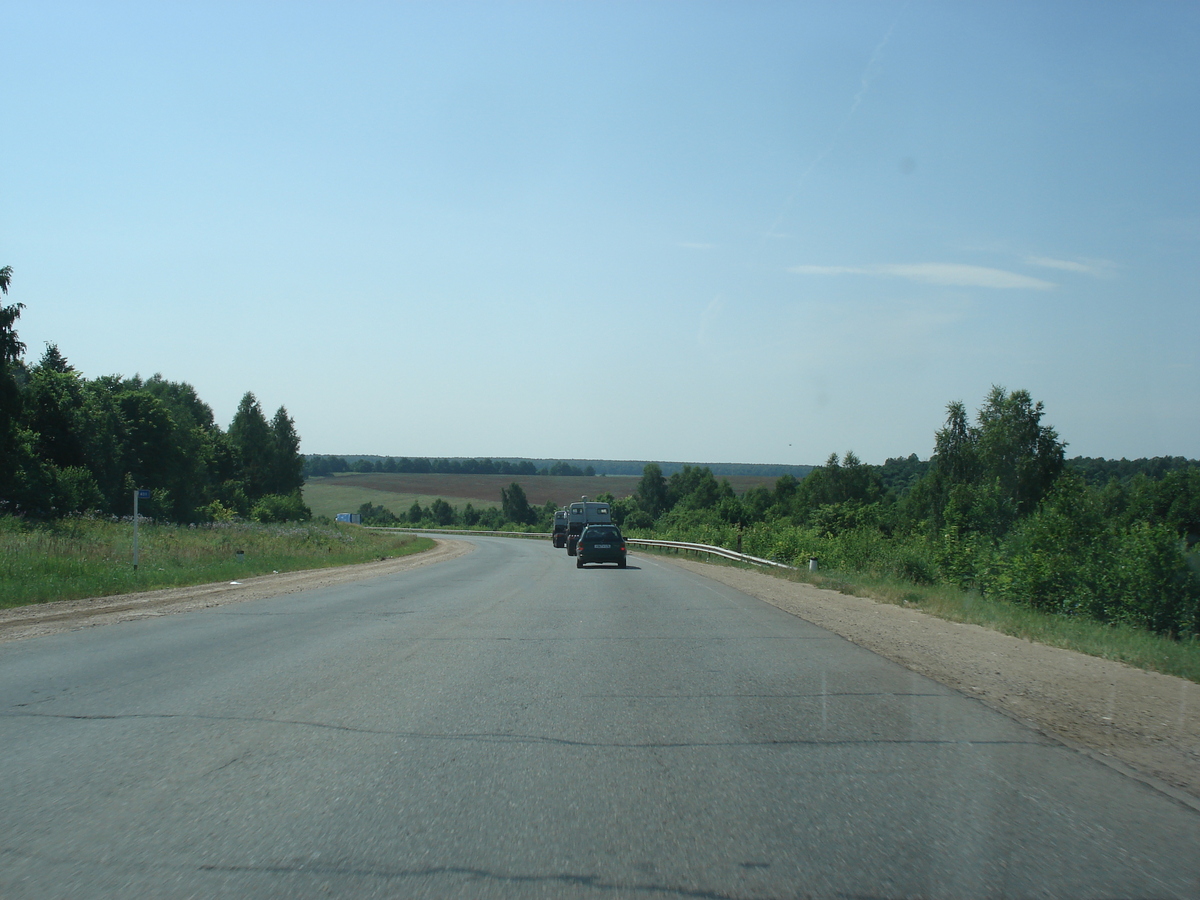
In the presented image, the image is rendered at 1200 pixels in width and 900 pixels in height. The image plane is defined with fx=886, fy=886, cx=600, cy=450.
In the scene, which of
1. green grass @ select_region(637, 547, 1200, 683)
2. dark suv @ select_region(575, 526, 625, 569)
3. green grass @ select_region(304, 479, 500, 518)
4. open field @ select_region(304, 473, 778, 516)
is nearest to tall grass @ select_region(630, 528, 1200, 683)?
green grass @ select_region(637, 547, 1200, 683)

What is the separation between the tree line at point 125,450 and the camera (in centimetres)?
4228

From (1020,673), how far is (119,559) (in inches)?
967

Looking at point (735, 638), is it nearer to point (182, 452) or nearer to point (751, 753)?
point (751, 753)

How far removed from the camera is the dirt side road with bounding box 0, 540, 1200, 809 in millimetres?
7020

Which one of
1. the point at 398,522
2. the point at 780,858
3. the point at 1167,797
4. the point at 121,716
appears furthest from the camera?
the point at 398,522

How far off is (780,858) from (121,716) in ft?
19.3

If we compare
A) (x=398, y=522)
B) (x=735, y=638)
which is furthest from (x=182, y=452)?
(x=735, y=638)

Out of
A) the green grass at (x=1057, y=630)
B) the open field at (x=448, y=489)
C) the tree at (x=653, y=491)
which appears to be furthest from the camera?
the tree at (x=653, y=491)

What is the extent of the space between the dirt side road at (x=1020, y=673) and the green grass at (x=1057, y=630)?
344 millimetres

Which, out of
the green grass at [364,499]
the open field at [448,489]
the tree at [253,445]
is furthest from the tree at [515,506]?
the tree at [253,445]

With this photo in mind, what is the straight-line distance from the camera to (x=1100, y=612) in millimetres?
25250

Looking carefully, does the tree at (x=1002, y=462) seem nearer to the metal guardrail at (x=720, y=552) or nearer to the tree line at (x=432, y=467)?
the metal guardrail at (x=720, y=552)

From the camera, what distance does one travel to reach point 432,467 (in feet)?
618

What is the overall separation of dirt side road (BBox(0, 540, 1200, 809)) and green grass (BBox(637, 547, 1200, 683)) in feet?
1.13
